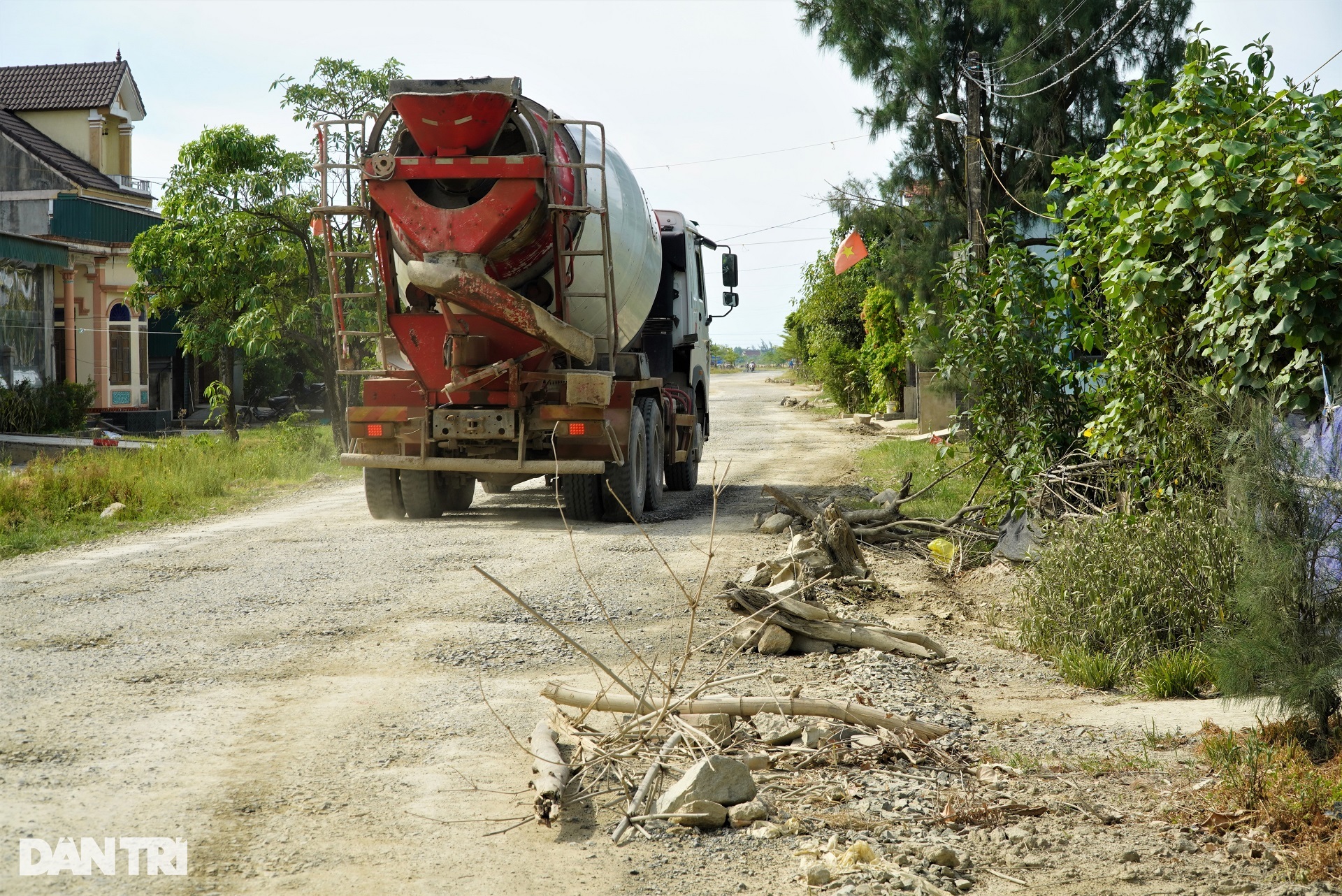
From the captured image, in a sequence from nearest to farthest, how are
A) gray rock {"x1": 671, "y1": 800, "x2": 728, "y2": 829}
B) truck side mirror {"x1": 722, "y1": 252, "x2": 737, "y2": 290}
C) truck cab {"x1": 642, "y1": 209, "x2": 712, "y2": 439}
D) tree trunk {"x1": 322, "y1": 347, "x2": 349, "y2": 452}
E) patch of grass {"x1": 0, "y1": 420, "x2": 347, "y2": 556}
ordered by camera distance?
1. gray rock {"x1": 671, "y1": 800, "x2": 728, "y2": 829}
2. patch of grass {"x1": 0, "y1": 420, "x2": 347, "y2": 556}
3. truck cab {"x1": 642, "y1": 209, "x2": 712, "y2": 439}
4. truck side mirror {"x1": 722, "y1": 252, "x2": 737, "y2": 290}
5. tree trunk {"x1": 322, "y1": 347, "x2": 349, "y2": 452}

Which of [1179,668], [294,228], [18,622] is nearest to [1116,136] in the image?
[1179,668]

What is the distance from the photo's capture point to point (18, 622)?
6.81m

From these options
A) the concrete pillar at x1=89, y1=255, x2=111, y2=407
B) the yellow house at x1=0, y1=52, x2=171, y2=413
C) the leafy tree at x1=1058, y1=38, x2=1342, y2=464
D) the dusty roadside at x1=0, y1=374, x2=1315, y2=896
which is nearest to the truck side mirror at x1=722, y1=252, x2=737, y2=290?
the dusty roadside at x1=0, y1=374, x2=1315, y2=896

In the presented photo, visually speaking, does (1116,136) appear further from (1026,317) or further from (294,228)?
(294,228)

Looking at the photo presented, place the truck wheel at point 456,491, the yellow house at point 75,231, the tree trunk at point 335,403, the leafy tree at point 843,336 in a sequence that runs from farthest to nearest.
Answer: the leafy tree at point 843,336 < the yellow house at point 75,231 < the tree trunk at point 335,403 < the truck wheel at point 456,491

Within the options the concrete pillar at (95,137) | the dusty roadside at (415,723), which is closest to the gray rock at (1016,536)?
the dusty roadside at (415,723)

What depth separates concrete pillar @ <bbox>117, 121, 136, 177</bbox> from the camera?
30.6 m

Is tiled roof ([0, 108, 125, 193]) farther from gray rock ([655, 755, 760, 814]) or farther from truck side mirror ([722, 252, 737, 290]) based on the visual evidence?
gray rock ([655, 755, 760, 814])

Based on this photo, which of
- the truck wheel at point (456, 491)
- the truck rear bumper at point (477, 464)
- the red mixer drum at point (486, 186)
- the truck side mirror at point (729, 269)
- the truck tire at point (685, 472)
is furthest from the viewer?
the truck side mirror at point (729, 269)

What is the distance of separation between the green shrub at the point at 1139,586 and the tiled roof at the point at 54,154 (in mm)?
27253

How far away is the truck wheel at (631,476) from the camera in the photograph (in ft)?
37.1

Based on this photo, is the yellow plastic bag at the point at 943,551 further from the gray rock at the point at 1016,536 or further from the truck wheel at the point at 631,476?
the truck wheel at the point at 631,476

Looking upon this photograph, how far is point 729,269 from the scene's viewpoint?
16953 mm

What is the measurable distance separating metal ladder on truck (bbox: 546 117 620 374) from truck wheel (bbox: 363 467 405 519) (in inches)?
100
